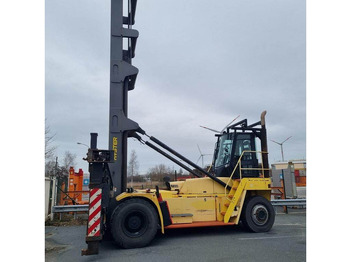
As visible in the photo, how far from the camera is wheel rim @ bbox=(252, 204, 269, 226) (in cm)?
834

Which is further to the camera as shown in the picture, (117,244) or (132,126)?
(132,126)

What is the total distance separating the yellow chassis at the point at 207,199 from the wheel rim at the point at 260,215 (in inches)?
18.4

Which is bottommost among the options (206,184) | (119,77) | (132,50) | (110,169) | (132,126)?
(206,184)

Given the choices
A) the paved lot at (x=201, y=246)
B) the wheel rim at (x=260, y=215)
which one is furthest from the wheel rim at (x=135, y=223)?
the wheel rim at (x=260, y=215)

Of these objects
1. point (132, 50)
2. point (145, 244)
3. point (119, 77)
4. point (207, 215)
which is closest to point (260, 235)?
point (207, 215)

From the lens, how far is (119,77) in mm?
7504

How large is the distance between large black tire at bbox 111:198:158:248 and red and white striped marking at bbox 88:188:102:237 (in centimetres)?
77

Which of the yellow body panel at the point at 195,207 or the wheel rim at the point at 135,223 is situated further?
the yellow body panel at the point at 195,207

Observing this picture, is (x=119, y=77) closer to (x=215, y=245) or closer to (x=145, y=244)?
(x=145, y=244)

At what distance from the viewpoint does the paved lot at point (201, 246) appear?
574cm

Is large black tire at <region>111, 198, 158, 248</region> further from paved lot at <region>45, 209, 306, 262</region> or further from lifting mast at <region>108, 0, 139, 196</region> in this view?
lifting mast at <region>108, 0, 139, 196</region>

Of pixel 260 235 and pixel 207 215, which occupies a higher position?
pixel 207 215

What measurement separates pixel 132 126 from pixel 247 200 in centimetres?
417

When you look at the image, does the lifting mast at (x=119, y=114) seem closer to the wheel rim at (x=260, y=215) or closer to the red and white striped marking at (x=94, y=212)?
the red and white striped marking at (x=94, y=212)
